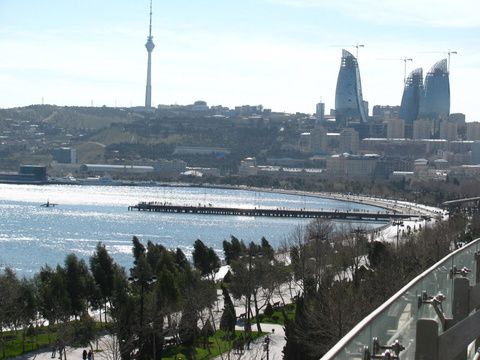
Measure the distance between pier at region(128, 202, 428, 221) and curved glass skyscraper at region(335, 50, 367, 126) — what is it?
112 feet

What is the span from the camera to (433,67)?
75.4 meters

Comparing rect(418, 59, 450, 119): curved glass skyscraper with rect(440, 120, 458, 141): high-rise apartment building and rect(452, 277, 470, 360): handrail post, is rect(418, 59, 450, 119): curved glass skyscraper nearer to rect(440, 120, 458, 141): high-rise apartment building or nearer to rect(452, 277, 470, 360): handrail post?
rect(440, 120, 458, 141): high-rise apartment building

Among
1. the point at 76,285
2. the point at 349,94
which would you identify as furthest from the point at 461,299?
the point at 349,94

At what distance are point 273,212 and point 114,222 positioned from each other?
7.92 meters

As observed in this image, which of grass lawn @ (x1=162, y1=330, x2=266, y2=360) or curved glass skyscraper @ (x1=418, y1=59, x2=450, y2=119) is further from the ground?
curved glass skyscraper @ (x1=418, y1=59, x2=450, y2=119)

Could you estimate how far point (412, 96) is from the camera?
7888 centimetres

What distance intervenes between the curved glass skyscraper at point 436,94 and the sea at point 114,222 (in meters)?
18.1

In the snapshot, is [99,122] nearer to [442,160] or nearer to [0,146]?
[0,146]

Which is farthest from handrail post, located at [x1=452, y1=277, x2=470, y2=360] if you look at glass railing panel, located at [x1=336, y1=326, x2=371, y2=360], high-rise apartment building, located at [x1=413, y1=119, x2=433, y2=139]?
high-rise apartment building, located at [x1=413, y1=119, x2=433, y2=139]

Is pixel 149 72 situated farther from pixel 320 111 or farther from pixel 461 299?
pixel 461 299

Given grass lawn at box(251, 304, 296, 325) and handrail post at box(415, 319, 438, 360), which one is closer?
handrail post at box(415, 319, 438, 360)

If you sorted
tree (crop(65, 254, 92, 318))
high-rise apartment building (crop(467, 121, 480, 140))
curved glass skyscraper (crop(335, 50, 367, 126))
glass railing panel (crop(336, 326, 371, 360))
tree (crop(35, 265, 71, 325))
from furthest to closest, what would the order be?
high-rise apartment building (crop(467, 121, 480, 140)) < curved glass skyscraper (crop(335, 50, 367, 126)) < tree (crop(65, 254, 92, 318)) < tree (crop(35, 265, 71, 325)) < glass railing panel (crop(336, 326, 371, 360))

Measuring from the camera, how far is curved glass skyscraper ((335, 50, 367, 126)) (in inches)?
3071

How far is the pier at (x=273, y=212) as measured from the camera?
41750 millimetres
